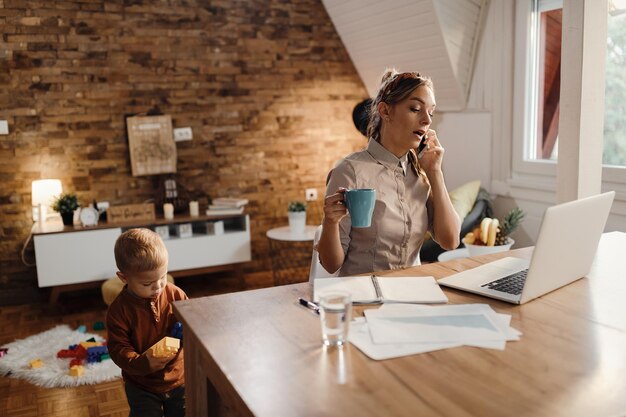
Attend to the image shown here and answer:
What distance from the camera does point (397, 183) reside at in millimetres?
2080

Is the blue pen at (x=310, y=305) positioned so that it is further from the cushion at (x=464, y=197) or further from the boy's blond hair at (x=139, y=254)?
the cushion at (x=464, y=197)

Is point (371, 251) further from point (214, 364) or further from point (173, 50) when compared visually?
point (173, 50)

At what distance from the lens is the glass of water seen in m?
1.25

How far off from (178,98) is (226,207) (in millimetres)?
946

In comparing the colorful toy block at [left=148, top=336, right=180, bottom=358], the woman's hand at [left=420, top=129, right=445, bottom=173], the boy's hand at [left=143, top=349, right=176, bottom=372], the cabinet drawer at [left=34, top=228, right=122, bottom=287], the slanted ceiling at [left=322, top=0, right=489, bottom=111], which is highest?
the slanted ceiling at [left=322, top=0, right=489, bottom=111]

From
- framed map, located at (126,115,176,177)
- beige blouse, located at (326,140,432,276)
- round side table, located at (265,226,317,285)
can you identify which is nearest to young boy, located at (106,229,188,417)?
beige blouse, located at (326,140,432,276)

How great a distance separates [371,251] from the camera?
6.70 feet

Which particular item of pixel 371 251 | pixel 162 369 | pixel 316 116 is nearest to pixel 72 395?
pixel 162 369

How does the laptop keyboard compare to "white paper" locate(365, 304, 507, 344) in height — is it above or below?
above

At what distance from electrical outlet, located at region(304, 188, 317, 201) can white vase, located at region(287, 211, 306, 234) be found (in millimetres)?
730

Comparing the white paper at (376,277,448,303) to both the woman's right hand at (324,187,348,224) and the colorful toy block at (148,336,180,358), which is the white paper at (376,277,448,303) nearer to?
the woman's right hand at (324,187,348,224)

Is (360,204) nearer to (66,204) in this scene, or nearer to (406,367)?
(406,367)

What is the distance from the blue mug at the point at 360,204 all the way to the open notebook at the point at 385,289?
16cm

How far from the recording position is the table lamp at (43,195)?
173 inches
